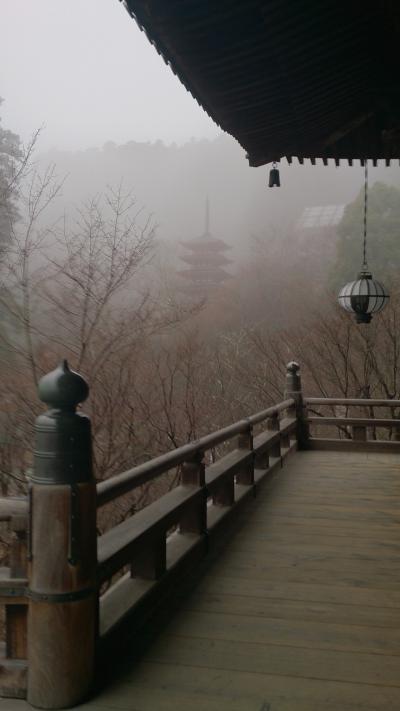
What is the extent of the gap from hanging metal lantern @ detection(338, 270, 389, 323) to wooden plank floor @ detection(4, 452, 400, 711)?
9.18 ft

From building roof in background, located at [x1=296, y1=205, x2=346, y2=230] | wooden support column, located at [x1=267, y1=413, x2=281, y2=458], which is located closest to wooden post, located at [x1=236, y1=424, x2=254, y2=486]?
wooden support column, located at [x1=267, y1=413, x2=281, y2=458]

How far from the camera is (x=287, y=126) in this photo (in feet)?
13.9

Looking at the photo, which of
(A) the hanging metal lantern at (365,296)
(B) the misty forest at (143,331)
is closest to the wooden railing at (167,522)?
(A) the hanging metal lantern at (365,296)

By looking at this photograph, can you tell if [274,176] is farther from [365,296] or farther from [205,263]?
[205,263]

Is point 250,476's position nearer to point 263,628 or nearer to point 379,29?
point 263,628

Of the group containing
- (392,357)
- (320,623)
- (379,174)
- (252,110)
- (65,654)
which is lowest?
(320,623)

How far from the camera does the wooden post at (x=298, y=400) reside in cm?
794

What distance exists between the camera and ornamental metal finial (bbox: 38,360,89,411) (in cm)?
200

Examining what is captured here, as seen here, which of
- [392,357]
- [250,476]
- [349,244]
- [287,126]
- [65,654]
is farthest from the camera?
[349,244]

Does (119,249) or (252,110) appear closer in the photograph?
(252,110)

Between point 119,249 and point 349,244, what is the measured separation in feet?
54.0

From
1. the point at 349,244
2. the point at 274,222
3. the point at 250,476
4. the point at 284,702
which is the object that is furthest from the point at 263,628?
the point at 274,222

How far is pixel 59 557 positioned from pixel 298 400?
245 inches

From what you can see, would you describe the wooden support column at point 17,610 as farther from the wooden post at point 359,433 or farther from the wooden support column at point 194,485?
the wooden post at point 359,433
